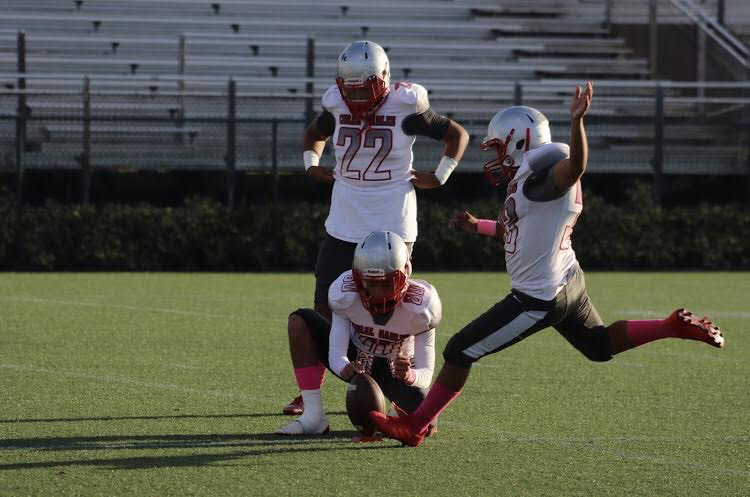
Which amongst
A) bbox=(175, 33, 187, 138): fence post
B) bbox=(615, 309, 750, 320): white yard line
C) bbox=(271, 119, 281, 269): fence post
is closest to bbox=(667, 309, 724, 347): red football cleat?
bbox=(615, 309, 750, 320): white yard line

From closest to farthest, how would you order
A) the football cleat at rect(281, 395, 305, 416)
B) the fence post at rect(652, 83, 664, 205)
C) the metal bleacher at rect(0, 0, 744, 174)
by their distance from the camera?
1. the football cleat at rect(281, 395, 305, 416)
2. the metal bleacher at rect(0, 0, 744, 174)
3. the fence post at rect(652, 83, 664, 205)

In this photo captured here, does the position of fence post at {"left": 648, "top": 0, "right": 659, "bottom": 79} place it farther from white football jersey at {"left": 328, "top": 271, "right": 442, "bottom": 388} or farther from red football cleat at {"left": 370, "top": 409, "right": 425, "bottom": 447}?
red football cleat at {"left": 370, "top": 409, "right": 425, "bottom": 447}

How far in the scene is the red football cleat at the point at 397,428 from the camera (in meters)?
5.20

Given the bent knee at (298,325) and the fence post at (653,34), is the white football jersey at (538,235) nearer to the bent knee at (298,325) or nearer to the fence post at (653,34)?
the bent knee at (298,325)

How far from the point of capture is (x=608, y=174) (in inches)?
725

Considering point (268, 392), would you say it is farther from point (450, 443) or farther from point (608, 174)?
point (608, 174)

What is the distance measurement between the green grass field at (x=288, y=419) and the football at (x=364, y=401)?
9 cm

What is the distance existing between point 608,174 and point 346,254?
40.7 ft

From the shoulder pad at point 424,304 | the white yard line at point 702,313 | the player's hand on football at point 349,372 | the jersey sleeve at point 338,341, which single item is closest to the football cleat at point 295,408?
the jersey sleeve at point 338,341

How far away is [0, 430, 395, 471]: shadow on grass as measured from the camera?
487 centimetres

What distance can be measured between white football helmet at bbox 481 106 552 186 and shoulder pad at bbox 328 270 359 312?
2.41 ft

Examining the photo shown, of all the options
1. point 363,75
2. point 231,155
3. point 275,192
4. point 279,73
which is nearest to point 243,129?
point 231,155

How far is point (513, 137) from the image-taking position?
5344 millimetres

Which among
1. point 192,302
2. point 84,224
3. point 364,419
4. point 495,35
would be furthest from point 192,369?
point 495,35
